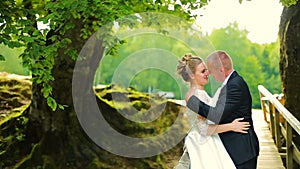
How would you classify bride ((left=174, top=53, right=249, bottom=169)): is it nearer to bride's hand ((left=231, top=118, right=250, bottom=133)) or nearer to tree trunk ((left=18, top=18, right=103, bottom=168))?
bride's hand ((left=231, top=118, right=250, bottom=133))

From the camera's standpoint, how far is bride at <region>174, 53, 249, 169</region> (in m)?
3.50

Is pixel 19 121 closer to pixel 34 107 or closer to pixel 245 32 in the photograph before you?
pixel 34 107

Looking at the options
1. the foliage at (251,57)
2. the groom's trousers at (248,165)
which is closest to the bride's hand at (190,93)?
the groom's trousers at (248,165)

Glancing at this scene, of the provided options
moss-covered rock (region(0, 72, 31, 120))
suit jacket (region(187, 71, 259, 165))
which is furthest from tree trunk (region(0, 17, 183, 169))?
suit jacket (region(187, 71, 259, 165))

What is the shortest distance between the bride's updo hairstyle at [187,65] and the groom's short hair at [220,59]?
16 cm

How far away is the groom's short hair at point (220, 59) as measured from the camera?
3.36m

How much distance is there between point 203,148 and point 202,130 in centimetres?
15

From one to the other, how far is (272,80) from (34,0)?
3310 cm

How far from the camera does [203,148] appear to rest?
370cm

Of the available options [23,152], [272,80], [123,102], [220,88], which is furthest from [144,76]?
[220,88]

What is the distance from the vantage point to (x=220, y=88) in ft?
11.4

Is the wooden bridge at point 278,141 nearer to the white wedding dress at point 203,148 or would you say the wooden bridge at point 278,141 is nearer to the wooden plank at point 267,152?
the wooden plank at point 267,152

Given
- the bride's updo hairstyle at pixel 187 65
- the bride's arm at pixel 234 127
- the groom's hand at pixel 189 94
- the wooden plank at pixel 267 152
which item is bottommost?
the wooden plank at pixel 267 152

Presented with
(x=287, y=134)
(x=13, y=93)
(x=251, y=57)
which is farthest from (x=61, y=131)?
(x=251, y=57)
